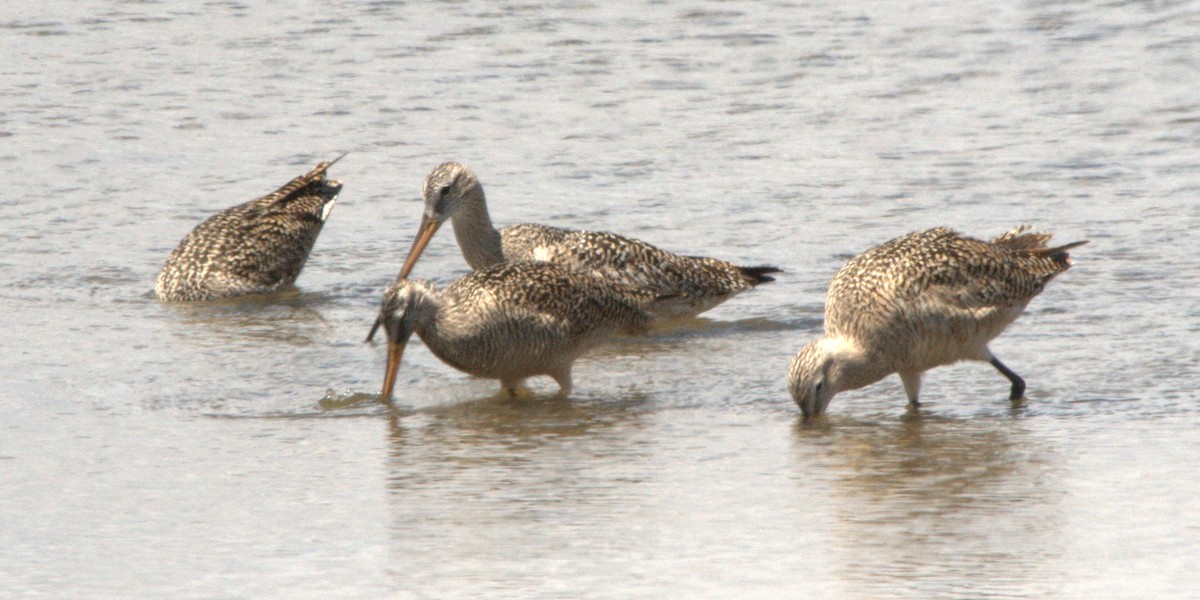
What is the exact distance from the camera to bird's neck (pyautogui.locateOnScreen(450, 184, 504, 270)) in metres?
9.80

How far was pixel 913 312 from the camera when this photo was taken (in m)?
7.44

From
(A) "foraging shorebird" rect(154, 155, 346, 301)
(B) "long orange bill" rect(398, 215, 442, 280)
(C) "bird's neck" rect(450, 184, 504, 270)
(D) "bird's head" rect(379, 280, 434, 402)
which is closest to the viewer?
(D) "bird's head" rect(379, 280, 434, 402)

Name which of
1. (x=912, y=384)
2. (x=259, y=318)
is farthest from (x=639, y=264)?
(x=912, y=384)

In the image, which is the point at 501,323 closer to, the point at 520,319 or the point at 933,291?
the point at 520,319

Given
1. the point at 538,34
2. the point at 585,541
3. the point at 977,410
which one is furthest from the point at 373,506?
the point at 538,34

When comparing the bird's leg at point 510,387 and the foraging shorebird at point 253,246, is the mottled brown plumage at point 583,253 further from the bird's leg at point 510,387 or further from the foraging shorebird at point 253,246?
the bird's leg at point 510,387

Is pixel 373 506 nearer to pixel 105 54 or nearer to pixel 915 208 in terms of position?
pixel 915 208

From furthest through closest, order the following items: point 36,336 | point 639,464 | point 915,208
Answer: point 915,208
point 36,336
point 639,464

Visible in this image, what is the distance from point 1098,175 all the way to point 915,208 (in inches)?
46.7

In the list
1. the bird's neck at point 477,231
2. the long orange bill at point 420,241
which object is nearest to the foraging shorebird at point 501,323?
the long orange bill at point 420,241

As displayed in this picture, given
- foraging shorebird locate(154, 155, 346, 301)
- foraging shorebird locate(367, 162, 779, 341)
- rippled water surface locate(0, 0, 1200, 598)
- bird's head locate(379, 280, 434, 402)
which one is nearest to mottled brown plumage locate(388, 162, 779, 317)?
foraging shorebird locate(367, 162, 779, 341)

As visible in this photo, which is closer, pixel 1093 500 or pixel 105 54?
pixel 1093 500

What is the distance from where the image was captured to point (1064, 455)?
21.2 ft

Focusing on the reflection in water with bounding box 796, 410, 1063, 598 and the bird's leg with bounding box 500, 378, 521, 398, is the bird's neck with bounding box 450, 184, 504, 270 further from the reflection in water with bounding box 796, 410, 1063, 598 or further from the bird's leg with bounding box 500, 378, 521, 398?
the reflection in water with bounding box 796, 410, 1063, 598
